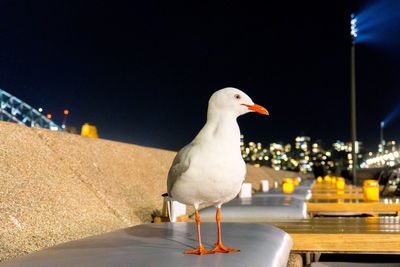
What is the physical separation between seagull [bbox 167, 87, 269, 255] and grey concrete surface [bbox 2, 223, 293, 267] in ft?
0.34

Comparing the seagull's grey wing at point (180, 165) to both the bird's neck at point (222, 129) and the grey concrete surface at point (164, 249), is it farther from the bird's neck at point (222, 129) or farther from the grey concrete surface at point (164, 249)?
the grey concrete surface at point (164, 249)

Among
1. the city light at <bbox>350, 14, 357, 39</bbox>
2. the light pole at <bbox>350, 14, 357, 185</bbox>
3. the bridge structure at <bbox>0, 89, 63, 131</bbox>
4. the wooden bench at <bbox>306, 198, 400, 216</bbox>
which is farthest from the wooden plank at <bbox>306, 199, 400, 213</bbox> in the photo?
the bridge structure at <bbox>0, 89, 63, 131</bbox>

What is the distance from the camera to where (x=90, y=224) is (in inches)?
96.6

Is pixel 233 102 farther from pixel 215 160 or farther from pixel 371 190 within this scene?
pixel 371 190

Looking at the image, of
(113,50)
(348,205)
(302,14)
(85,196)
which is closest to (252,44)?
(113,50)

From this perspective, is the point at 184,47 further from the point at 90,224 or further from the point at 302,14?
the point at 302,14

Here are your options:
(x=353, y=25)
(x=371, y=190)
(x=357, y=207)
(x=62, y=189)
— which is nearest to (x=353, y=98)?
(x=353, y=25)

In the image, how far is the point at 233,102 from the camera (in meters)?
1.39

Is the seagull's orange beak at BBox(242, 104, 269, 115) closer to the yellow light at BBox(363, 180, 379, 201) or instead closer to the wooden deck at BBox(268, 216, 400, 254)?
the wooden deck at BBox(268, 216, 400, 254)

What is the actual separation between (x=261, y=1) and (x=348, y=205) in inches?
682

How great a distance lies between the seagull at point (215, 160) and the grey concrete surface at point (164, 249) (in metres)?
0.10

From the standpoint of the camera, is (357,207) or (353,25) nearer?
(357,207)

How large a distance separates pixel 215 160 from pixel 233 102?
0.71 feet

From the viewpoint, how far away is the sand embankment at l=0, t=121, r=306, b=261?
2.00 m
